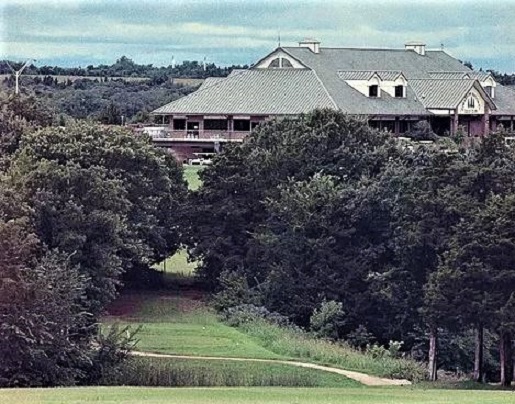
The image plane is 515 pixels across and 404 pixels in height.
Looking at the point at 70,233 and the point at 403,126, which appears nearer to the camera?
the point at 70,233

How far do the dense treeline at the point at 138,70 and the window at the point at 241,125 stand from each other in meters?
37.7

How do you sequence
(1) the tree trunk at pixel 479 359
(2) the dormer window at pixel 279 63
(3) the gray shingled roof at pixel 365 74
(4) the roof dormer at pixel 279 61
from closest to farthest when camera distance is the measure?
(1) the tree trunk at pixel 479 359
(3) the gray shingled roof at pixel 365 74
(4) the roof dormer at pixel 279 61
(2) the dormer window at pixel 279 63

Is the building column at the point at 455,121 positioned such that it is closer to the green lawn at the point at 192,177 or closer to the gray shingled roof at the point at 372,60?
the gray shingled roof at the point at 372,60

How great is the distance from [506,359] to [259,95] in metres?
35.9

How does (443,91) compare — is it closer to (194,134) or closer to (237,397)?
(194,134)

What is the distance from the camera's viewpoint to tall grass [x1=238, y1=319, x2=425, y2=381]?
31.6 metres

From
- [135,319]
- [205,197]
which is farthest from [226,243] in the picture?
[135,319]

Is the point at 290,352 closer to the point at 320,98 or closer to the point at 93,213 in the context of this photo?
the point at 93,213

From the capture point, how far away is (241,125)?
66312 millimetres

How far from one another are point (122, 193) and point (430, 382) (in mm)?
11603

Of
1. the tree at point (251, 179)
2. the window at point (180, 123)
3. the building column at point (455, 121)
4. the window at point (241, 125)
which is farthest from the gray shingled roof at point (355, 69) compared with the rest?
the tree at point (251, 179)

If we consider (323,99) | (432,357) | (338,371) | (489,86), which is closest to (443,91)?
(489,86)

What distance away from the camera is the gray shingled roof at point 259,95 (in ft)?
212

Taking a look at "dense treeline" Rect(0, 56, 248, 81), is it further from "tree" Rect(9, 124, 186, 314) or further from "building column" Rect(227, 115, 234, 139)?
"tree" Rect(9, 124, 186, 314)
